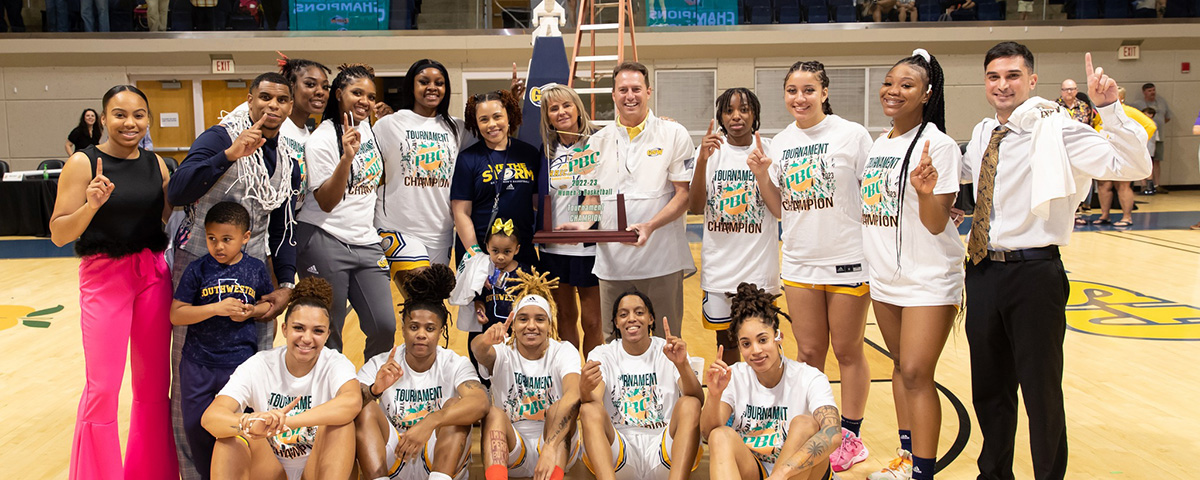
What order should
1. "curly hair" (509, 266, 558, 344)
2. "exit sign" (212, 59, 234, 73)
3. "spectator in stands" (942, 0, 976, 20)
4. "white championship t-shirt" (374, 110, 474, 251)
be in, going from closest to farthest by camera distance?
"curly hair" (509, 266, 558, 344), "white championship t-shirt" (374, 110, 474, 251), "spectator in stands" (942, 0, 976, 20), "exit sign" (212, 59, 234, 73)

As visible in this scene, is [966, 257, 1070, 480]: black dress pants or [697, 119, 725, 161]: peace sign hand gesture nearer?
[966, 257, 1070, 480]: black dress pants

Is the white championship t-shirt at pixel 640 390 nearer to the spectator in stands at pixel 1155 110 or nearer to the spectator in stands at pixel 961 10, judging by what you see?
the spectator in stands at pixel 961 10

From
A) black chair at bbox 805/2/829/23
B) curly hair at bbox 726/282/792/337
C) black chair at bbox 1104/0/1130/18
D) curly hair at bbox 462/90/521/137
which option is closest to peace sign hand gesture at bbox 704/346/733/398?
curly hair at bbox 726/282/792/337

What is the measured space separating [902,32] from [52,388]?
12.9m

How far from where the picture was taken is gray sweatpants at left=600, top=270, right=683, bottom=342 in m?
3.84

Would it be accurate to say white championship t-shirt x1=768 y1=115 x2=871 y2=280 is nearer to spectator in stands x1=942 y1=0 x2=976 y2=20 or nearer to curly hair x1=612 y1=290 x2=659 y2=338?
curly hair x1=612 y1=290 x2=659 y2=338

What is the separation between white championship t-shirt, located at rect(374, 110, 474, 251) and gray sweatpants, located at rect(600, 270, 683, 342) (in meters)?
0.84

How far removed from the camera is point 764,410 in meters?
3.21

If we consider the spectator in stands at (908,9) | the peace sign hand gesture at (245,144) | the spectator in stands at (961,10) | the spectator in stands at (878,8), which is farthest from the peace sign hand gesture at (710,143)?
the spectator in stands at (961,10)

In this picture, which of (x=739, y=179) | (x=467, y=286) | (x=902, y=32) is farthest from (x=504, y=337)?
(x=902, y=32)

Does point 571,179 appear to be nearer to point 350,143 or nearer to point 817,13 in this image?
point 350,143

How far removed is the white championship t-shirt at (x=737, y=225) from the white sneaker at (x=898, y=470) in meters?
0.88

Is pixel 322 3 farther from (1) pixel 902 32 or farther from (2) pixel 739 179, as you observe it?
(2) pixel 739 179

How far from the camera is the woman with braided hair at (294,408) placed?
9.49 ft
